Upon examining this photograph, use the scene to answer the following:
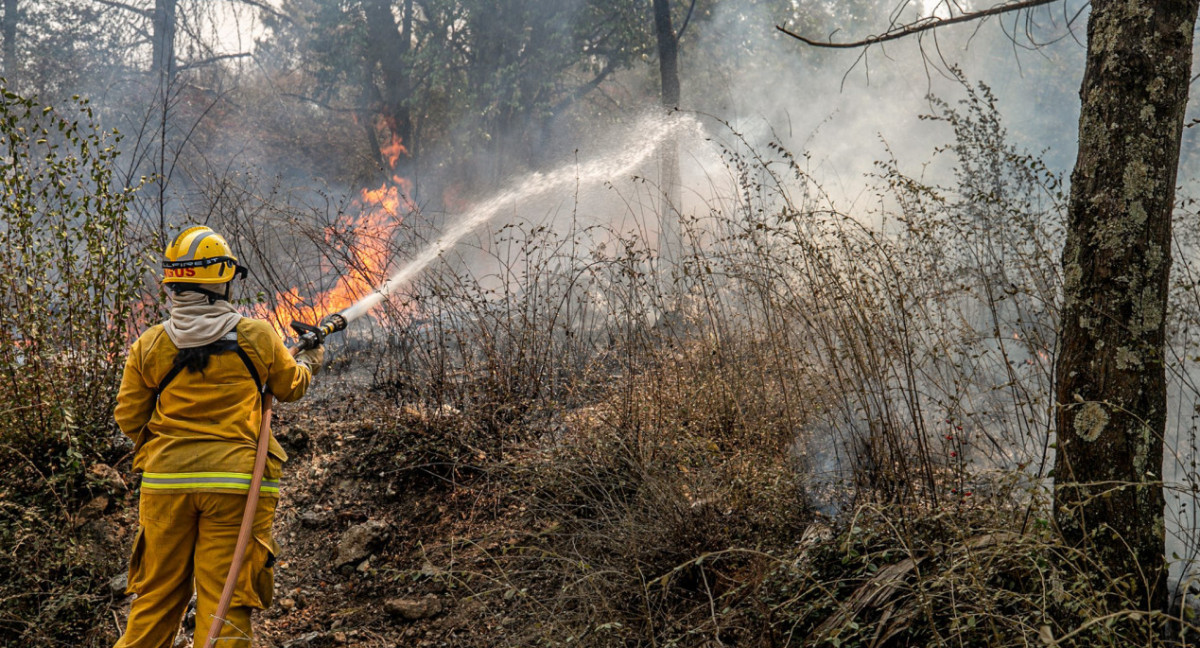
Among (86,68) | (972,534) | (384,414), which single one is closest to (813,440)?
(972,534)

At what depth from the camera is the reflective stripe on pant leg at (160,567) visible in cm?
309

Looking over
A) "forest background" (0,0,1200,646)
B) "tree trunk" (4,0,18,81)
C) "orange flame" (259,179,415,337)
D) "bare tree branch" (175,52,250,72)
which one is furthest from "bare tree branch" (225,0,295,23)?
"forest background" (0,0,1200,646)

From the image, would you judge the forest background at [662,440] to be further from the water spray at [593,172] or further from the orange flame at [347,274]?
the water spray at [593,172]

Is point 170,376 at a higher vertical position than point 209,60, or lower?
lower

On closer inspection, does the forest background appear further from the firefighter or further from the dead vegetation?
the firefighter

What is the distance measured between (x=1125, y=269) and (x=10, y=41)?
1943 cm

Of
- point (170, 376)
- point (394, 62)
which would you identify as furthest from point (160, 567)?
point (394, 62)

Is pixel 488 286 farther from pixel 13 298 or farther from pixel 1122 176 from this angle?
pixel 1122 176

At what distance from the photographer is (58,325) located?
15.5 ft

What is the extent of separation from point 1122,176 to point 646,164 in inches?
460

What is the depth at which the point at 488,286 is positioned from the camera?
1462 centimetres

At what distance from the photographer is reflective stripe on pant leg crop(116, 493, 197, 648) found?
10.2ft

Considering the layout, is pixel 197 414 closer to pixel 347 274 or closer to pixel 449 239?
pixel 347 274

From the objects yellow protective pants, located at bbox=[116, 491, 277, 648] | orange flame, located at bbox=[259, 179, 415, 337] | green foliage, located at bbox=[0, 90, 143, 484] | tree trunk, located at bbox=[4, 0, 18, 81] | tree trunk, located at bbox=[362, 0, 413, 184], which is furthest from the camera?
tree trunk, located at bbox=[362, 0, 413, 184]
